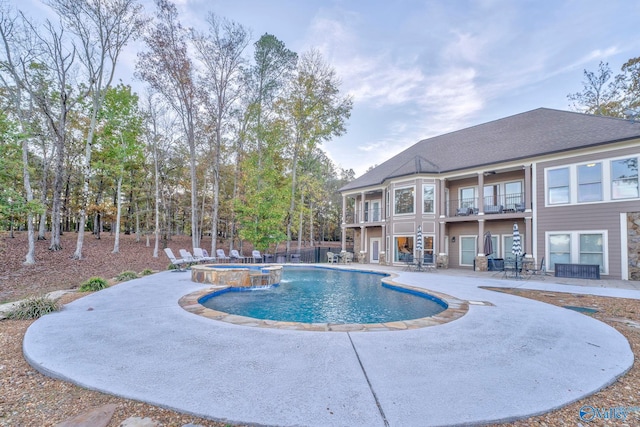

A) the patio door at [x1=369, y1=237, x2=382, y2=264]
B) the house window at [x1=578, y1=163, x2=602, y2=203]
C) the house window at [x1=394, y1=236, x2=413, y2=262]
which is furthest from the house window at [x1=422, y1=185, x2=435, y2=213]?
the house window at [x1=578, y1=163, x2=602, y2=203]

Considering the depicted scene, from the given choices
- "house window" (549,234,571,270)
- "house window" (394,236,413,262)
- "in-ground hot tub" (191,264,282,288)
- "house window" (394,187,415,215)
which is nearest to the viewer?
Result: "in-ground hot tub" (191,264,282,288)

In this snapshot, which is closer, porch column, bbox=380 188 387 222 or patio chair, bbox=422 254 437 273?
patio chair, bbox=422 254 437 273

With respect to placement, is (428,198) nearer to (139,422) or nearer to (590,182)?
(590,182)

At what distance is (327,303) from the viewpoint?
6.95 metres

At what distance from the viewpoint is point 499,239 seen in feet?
45.4

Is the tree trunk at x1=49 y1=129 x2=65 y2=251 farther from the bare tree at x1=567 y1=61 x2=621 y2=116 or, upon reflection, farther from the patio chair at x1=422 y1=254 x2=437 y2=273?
the bare tree at x1=567 y1=61 x2=621 y2=116

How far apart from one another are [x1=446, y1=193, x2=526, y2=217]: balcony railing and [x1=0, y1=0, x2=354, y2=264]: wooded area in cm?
892

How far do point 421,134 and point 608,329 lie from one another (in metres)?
18.0

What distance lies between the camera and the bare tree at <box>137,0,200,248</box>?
521 inches

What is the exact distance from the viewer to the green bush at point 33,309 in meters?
4.48

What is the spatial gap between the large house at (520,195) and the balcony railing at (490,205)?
0.04 m

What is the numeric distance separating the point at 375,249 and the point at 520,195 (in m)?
8.26

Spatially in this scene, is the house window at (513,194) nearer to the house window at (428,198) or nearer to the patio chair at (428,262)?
the house window at (428,198)

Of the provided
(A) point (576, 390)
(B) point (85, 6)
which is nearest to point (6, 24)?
(B) point (85, 6)
